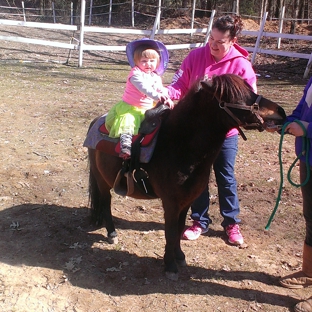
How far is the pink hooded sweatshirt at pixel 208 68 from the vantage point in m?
3.27

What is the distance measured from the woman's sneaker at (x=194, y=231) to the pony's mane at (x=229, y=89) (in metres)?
1.80

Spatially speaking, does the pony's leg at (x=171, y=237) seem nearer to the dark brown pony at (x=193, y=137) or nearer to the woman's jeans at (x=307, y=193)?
the dark brown pony at (x=193, y=137)

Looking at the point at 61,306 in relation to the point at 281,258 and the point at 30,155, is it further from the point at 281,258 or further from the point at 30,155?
the point at 30,155

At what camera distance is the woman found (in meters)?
3.19

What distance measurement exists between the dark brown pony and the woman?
0.93 ft

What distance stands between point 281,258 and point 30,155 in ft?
12.7

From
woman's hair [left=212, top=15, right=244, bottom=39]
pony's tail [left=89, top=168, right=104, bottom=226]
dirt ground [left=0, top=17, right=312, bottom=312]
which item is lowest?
dirt ground [left=0, top=17, right=312, bottom=312]

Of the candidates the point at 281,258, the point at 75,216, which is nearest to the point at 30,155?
the point at 75,216

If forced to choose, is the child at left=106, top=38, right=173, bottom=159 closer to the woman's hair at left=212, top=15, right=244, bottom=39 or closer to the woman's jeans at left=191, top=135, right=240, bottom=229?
the woman's hair at left=212, top=15, right=244, bottom=39

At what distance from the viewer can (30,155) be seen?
5.75 metres

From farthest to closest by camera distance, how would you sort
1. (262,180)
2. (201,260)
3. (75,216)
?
(262,180) < (75,216) < (201,260)

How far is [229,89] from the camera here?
2643mm

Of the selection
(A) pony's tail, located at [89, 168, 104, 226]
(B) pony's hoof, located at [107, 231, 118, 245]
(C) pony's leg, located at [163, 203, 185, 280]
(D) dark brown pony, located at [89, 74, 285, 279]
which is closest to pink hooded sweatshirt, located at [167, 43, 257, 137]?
(D) dark brown pony, located at [89, 74, 285, 279]

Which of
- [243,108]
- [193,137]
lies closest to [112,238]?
[193,137]
